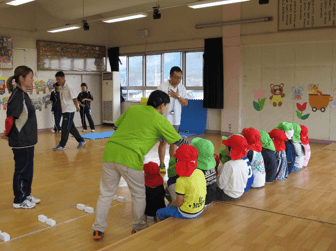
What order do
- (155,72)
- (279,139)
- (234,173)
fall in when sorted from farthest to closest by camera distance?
1. (155,72)
2. (279,139)
3. (234,173)

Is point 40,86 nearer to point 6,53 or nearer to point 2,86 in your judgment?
point 2,86

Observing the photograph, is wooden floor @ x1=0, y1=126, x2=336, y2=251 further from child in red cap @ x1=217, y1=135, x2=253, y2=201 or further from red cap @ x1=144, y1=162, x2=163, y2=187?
red cap @ x1=144, y1=162, x2=163, y2=187

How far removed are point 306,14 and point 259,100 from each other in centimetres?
227

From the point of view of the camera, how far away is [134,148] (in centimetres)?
266

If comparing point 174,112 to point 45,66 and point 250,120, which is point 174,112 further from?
point 45,66

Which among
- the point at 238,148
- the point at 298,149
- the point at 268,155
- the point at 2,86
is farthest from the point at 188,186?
the point at 2,86

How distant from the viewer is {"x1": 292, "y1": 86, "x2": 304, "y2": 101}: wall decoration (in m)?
7.99

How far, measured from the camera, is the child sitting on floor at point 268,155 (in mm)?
3844

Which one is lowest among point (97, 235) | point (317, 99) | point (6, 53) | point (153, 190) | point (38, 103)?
point (97, 235)

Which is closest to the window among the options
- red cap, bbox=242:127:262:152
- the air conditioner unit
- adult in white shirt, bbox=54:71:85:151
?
the air conditioner unit

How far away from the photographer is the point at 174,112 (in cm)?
502

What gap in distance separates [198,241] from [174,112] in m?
2.81

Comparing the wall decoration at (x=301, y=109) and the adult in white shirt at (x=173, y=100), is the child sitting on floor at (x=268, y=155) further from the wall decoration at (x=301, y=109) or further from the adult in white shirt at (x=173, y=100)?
the wall decoration at (x=301, y=109)

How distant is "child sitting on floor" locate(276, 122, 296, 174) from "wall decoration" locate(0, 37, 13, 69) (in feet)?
25.5
